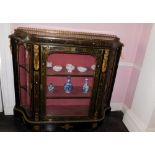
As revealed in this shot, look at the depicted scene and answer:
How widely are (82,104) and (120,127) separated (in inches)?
29.7

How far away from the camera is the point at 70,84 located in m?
2.67

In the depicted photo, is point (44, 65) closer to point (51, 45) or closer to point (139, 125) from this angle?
point (51, 45)

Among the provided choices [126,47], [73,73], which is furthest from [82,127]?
[126,47]

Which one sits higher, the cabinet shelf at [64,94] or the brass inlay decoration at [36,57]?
the brass inlay decoration at [36,57]

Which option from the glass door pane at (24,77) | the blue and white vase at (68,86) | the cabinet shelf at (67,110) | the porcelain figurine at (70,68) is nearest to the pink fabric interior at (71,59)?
the porcelain figurine at (70,68)

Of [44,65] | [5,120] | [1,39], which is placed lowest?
[5,120]

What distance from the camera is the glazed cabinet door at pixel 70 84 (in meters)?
2.41

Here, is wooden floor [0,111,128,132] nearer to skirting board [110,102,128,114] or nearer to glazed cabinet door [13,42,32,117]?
skirting board [110,102,128,114]

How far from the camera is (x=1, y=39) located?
2441 millimetres

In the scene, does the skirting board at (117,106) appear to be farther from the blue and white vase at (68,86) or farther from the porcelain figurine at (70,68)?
the porcelain figurine at (70,68)

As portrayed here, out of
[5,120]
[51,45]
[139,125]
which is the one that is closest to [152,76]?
[139,125]

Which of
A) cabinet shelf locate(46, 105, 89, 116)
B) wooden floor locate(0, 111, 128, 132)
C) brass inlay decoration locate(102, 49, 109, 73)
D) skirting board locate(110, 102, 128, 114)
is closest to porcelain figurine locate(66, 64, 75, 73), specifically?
brass inlay decoration locate(102, 49, 109, 73)
